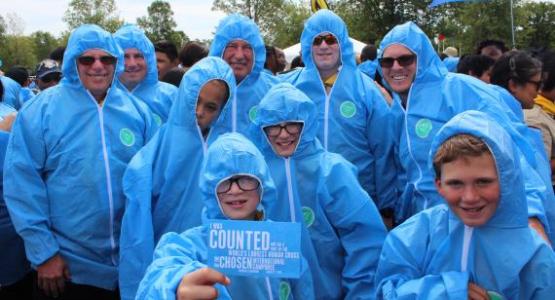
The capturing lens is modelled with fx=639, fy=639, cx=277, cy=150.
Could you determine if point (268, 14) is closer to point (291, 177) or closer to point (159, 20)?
point (159, 20)

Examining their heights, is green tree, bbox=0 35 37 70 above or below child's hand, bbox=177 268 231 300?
above

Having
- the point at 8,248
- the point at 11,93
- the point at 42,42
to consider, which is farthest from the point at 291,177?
the point at 42,42

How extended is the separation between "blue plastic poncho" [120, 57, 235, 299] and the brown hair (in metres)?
1.50

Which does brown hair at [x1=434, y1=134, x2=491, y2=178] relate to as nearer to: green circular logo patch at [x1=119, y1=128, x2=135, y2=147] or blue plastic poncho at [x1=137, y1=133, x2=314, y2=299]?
blue plastic poncho at [x1=137, y1=133, x2=314, y2=299]

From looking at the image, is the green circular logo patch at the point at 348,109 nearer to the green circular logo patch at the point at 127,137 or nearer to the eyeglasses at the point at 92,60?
the green circular logo patch at the point at 127,137

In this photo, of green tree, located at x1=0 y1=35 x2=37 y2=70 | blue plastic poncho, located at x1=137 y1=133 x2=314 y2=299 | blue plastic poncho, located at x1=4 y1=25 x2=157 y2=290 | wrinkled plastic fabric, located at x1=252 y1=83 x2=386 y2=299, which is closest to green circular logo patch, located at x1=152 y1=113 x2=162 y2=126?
blue plastic poncho, located at x1=4 y1=25 x2=157 y2=290

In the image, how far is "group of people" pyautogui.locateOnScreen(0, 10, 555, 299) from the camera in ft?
7.59

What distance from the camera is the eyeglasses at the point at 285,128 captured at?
335 cm

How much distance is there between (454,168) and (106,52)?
2451mm

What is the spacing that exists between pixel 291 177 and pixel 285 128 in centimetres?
26

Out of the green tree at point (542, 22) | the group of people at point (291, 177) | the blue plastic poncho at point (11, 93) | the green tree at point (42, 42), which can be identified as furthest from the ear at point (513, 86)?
the green tree at point (42, 42)

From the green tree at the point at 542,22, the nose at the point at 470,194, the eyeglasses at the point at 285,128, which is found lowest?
the nose at the point at 470,194

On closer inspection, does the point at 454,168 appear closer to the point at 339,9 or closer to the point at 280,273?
the point at 280,273

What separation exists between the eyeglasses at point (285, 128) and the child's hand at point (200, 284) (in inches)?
52.5
